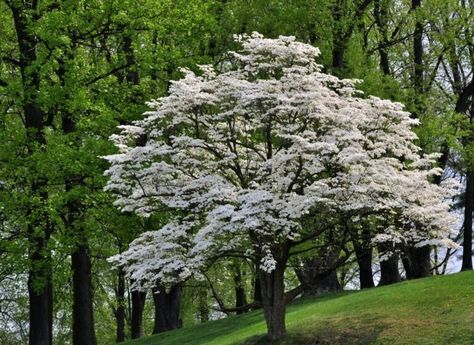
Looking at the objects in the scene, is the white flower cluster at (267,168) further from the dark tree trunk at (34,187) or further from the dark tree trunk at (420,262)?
the dark tree trunk at (420,262)

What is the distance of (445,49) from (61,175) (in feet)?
50.8

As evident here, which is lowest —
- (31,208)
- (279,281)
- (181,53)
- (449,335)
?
(449,335)

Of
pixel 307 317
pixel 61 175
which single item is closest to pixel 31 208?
pixel 61 175

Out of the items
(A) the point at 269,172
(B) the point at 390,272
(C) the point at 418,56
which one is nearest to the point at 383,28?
(C) the point at 418,56

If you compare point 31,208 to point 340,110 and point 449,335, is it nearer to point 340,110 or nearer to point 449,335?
point 340,110

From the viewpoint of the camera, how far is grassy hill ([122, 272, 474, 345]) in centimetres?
1183

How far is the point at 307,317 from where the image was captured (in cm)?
1586

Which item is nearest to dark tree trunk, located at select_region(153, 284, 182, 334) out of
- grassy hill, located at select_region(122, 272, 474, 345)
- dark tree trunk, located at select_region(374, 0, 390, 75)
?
grassy hill, located at select_region(122, 272, 474, 345)

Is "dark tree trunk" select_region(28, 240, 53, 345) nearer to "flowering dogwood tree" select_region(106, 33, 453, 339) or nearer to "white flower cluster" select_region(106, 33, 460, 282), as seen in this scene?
"flowering dogwood tree" select_region(106, 33, 453, 339)

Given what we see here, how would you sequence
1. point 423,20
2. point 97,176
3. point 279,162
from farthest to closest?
1. point 423,20
2. point 97,176
3. point 279,162

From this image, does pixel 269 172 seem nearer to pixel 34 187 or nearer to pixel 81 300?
pixel 34 187

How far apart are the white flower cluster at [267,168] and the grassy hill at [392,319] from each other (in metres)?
1.47

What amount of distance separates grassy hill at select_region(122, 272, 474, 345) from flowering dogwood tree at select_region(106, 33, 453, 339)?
1.17 meters

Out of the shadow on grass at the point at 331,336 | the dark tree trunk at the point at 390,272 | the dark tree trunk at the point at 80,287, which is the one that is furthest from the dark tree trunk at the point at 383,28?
the shadow on grass at the point at 331,336
